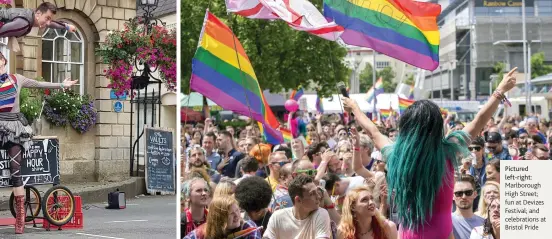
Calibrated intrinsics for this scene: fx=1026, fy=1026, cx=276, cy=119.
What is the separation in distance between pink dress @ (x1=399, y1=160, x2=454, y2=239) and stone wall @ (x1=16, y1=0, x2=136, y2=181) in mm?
1713

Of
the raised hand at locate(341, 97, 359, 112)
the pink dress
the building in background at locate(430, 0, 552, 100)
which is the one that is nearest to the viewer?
the pink dress

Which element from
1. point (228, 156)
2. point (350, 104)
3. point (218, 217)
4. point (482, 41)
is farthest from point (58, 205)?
point (482, 41)

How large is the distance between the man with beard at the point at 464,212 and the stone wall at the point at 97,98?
1.83 meters

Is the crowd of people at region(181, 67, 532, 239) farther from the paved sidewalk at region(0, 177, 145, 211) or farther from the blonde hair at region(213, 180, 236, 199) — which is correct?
the paved sidewalk at region(0, 177, 145, 211)

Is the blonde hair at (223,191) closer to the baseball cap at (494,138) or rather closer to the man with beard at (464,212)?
the man with beard at (464,212)

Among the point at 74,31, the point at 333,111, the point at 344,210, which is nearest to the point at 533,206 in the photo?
the point at 344,210

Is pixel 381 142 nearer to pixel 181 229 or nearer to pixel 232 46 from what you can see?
pixel 181 229

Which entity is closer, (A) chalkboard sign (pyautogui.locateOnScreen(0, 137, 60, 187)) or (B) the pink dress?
(B) the pink dress

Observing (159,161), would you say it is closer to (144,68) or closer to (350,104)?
(144,68)

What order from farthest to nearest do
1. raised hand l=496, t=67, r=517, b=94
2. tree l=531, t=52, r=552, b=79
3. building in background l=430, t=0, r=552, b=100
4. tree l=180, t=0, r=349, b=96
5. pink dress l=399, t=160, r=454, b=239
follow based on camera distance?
building in background l=430, t=0, r=552, b=100, tree l=531, t=52, r=552, b=79, tree l=180, t=0, r=349, b=96, raised hand l=496, t=67, r=517, b=94, pink dress l=399, t=160, r=454, b=239

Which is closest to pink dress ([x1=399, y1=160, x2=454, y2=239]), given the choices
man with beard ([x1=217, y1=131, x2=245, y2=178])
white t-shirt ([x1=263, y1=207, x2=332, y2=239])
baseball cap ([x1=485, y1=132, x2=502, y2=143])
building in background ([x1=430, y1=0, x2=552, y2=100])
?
white t-shirt ([x1=263, y1=207, x2=332, y2=239])

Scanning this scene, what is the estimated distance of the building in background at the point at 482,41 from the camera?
121m

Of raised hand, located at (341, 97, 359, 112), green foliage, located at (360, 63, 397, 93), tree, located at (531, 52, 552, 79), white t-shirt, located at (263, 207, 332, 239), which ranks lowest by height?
white t-shirt, located at (263, 207, 332, 239)

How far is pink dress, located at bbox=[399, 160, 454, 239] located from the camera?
14.0 ft
